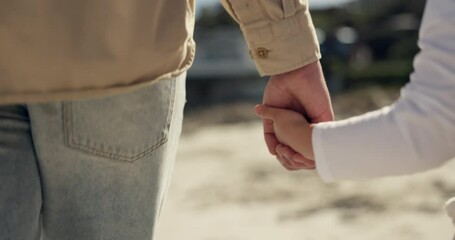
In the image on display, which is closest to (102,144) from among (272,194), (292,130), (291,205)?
(292,130)

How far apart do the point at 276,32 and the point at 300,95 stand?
0.13 meters

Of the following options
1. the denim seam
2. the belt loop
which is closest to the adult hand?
the belt loop

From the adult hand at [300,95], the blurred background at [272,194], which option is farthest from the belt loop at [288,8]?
the blurred background at [272,194]

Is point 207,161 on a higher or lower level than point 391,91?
higher

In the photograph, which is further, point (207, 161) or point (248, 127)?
point (248, 127)

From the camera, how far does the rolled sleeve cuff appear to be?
1.79 meters

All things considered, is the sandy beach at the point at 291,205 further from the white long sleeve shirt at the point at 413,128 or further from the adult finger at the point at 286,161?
the white long sleeve shirt at the point at 413,128

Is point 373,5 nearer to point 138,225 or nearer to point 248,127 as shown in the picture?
point 248,127

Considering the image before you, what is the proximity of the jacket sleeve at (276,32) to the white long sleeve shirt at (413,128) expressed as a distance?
0.34 m

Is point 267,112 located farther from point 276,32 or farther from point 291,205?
point 291,205

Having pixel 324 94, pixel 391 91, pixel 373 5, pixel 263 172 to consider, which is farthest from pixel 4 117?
pixel 373 5

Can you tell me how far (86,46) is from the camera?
145cm

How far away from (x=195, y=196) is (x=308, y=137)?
155 inches

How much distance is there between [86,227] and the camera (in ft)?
5.02
